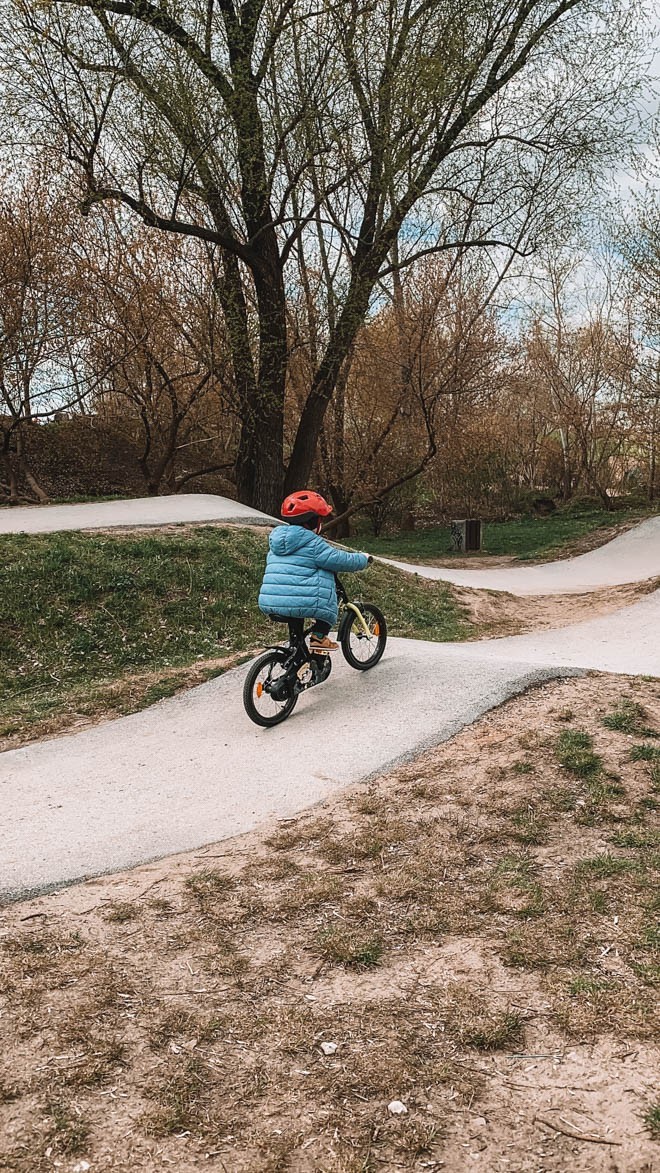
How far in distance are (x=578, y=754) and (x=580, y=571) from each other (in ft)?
36.6

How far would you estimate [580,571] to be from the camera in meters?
15.6

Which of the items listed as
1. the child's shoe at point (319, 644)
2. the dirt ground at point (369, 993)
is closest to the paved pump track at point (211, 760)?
the dirt ground at point (369, 993)

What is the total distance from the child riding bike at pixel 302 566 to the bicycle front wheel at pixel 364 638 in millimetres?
538

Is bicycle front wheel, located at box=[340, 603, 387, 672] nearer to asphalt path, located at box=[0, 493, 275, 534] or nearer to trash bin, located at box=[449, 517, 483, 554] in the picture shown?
asphalt path, located at box=[0, 493, 275, 534]

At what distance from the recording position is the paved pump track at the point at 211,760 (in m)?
4.63

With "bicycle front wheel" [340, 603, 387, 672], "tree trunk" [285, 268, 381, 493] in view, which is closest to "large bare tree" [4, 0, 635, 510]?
"tree trunk" [285, 268, 381, 493]

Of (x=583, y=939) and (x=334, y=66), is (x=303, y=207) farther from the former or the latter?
(x=583, y=939)

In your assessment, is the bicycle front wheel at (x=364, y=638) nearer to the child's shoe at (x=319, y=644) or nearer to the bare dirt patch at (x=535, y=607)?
the child's shoe at (x=319, y=644)

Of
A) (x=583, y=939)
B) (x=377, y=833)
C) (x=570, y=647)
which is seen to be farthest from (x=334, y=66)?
(x=583, y=939)

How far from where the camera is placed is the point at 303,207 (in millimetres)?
17516

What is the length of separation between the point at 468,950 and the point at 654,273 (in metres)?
17.9

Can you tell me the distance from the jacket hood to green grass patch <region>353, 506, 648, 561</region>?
11.5 metres

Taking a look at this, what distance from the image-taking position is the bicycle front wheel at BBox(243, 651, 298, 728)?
6.07 meters

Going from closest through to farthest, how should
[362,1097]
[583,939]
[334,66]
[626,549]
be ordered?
[362,1097]
[583,939]
[334,66]
[626,549]
